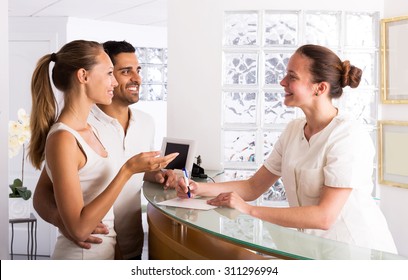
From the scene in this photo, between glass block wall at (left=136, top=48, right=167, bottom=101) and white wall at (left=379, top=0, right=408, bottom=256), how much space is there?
137 inches

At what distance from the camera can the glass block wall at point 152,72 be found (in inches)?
288

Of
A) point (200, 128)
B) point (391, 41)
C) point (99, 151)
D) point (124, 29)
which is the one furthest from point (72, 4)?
point (99, 151)

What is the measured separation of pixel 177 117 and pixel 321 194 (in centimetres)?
235

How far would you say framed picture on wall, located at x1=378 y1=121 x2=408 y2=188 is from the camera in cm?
440

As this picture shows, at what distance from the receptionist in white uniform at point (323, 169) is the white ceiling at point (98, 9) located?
10.3 feet

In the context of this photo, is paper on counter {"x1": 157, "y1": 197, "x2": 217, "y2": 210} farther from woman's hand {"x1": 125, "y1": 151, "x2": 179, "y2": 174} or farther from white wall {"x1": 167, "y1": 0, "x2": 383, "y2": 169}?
white wall {"x1": 167, "y1": 0, "x2": 383, "y2": 169}

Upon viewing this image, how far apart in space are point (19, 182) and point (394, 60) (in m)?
3.19

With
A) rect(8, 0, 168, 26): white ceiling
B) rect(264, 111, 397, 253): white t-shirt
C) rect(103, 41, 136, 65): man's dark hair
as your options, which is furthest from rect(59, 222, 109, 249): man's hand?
rect(8, 0, 168, 26): white ceiling

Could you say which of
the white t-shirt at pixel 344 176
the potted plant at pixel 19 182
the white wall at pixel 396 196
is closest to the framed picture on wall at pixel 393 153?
the white wall at pixel 396 196

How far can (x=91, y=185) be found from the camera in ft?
6.93

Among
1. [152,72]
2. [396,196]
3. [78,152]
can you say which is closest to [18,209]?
[152,72]

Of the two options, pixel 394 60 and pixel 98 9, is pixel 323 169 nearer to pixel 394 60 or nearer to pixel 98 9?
pixel 394 60
